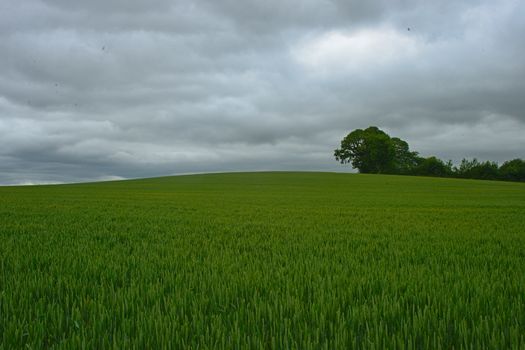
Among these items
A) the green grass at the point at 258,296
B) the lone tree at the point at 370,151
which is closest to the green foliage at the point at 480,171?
the lone tree at the point at 370,151

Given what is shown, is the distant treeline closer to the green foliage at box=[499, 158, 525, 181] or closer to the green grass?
the green foliage at box=[499, 158, 525, 181]

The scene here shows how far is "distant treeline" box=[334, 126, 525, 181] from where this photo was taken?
97812 mm

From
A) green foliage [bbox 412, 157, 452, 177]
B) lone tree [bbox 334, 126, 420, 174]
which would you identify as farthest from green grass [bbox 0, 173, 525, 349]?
green foliage [bbox 412, 157, 452, 177]

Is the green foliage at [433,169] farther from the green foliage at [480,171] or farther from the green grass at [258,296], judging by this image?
the green grass at [258,296]

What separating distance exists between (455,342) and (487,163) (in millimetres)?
123340

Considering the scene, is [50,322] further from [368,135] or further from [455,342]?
[368,135]

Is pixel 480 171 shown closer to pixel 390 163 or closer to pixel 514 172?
pixel 514 172

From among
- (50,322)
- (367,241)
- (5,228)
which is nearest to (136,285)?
(50,322)

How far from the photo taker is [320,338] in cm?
276

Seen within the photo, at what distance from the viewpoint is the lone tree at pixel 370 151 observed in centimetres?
9744

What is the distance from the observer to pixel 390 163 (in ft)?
326

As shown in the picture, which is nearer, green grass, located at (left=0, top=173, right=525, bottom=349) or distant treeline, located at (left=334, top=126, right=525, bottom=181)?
green grass, located at (left=0, top=173, right=525, bottom=349)

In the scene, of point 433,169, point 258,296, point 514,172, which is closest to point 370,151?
point 433,169

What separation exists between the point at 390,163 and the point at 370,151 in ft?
24.0
